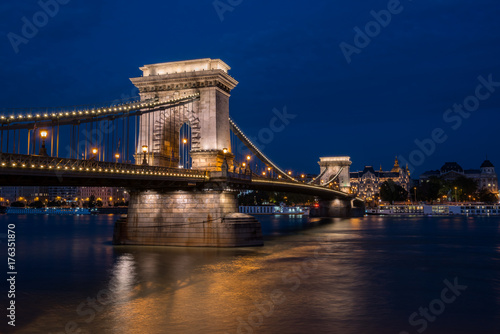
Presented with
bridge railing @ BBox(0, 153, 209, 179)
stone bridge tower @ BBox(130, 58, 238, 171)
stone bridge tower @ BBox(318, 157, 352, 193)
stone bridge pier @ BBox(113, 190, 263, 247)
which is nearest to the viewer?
bridge railing @ BBox(0, 153, 209, 179)

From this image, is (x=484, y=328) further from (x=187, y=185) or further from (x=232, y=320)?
(x=187, y=185)

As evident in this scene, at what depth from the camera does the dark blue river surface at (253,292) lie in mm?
17172

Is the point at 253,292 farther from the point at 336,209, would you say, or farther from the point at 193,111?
the point at 336,209

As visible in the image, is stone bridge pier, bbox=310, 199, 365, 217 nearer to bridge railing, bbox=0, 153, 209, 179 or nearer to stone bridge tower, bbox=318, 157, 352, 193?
stone bridge tower, bbox=318, 157, 352, 193

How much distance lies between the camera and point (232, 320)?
17.6m

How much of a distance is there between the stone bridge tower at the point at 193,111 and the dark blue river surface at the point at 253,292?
9.31m

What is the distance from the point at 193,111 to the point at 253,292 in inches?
943

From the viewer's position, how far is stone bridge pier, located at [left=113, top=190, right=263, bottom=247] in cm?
3862

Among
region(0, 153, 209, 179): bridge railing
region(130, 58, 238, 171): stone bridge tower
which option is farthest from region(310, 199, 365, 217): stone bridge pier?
region(0, 153, 209, 179): bridge railing

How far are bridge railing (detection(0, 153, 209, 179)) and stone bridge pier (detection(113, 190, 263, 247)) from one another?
4463 millimetres

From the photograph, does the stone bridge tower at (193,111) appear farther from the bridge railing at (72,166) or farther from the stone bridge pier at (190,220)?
the bridge railing at (72,166)

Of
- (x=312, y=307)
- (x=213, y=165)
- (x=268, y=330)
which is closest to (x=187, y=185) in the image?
(x=213, y=165)

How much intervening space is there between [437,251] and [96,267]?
95.1ft

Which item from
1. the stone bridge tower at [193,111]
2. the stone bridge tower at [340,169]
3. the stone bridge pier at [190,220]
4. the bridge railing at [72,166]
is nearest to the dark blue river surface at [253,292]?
the stone bridge pier at [190,220]
